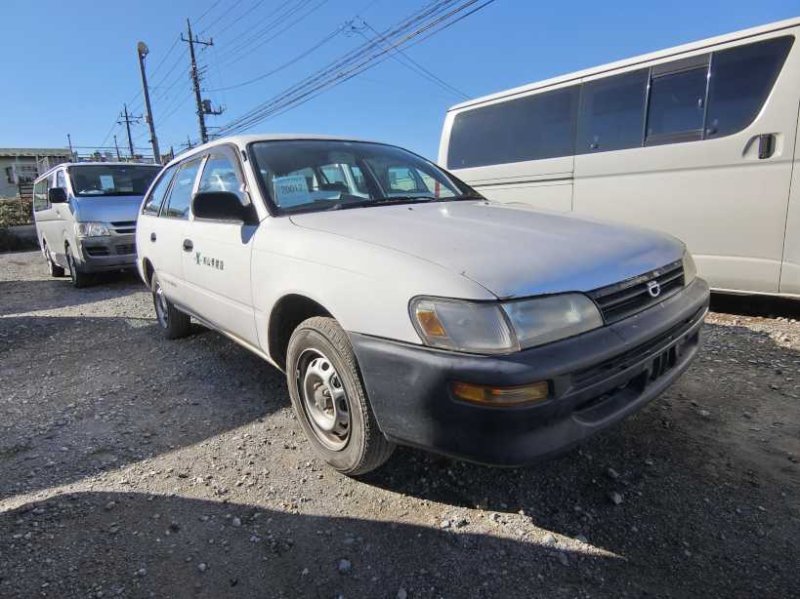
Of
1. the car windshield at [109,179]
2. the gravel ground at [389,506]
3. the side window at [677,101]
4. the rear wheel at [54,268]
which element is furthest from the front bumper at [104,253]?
the side window at [677,101]

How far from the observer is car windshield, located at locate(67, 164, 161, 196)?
25.2 ft

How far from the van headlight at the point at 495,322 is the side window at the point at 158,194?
3306mm

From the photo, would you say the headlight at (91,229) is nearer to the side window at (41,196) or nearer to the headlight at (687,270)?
the side window at (41,196)

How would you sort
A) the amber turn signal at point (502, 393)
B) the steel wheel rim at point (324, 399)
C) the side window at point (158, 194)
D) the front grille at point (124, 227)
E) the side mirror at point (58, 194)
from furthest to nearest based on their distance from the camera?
the side mirror at point (58, 194) < the front grille at point (124, 227) < the side window at point (158, 194) < the steel wheel rim at point (324, 399) < the amber turn signal at point (502, 393)

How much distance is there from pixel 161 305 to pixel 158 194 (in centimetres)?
99

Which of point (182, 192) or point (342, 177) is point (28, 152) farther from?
point (342, 177)

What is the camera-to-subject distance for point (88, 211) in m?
7.23

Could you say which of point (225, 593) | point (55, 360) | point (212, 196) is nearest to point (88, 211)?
point (55, 360)

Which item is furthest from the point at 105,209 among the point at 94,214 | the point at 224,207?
the point at 224,207

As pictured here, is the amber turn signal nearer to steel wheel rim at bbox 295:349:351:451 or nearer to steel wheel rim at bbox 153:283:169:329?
steel wheel rim at bbox 295:349:351:451

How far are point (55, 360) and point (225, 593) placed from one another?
3.44 meters

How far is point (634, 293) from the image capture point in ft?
6.40

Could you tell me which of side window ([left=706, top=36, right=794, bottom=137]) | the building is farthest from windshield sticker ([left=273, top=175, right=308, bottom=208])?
the building

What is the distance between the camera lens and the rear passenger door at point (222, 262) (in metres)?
2.71
